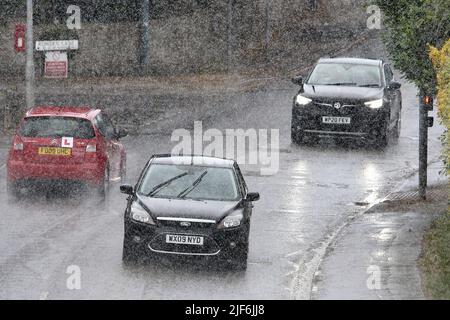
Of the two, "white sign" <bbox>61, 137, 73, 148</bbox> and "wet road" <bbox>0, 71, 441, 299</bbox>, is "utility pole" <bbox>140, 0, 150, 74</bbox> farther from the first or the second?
"white sign" <bbox>61, 137, 73, 148</bbox>

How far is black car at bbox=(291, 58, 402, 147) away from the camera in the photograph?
1172 inches

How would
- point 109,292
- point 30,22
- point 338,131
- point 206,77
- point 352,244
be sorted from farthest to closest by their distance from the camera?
point 206,77 → point 30,22 → point 338,131 → point 352,244 → point 109,292

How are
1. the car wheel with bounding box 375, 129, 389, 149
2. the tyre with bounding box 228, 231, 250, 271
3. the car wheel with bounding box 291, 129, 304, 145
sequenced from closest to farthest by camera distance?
the tyre with bounding box 228, 231, 250, 271 < the car wheel with bounding box 375, 129, 389, 149 < the car wheel with bounding box 291, 129, 304, 145

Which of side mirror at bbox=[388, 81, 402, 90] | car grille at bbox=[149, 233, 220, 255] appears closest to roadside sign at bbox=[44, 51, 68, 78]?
side mirror at bbox=[388, 81, 402, 90]

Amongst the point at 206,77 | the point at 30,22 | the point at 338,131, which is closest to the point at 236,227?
the point at 338,131

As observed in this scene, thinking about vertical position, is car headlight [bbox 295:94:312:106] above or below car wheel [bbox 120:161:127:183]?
above

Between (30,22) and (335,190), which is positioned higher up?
(30,22)

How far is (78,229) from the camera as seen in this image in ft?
67.1

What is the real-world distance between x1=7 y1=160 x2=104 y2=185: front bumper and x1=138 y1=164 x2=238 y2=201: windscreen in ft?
15.4

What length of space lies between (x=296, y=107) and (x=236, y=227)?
1278 cm

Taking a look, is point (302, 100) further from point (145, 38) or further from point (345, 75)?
point (145, 38)

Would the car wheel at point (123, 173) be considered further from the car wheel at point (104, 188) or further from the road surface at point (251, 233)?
the car wheel at point (104, 188)
